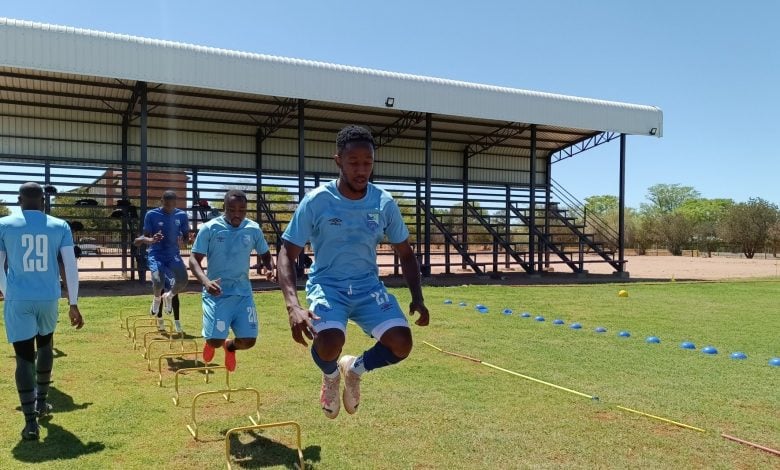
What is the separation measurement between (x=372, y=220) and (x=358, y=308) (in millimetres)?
578

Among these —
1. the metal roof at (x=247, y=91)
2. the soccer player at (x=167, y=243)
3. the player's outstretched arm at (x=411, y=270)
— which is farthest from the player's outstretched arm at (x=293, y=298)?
the metal roof at (x=247, y=91)

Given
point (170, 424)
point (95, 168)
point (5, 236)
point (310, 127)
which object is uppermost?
point (310, 127)

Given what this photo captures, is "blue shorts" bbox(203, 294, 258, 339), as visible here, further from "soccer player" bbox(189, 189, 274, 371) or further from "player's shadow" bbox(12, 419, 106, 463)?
"player's shadow" bbox(12, 419, 106, 463)

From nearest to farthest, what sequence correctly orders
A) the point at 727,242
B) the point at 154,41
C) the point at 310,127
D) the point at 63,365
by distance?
the point at 63,365, the point at 154,41, the point at 310,127, the point at 727,242

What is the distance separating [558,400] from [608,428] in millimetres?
823

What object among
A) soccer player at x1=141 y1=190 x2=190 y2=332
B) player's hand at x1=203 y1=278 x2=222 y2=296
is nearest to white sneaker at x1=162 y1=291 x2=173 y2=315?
soccer player at x1=141 y1=190 x2=190 y2=332

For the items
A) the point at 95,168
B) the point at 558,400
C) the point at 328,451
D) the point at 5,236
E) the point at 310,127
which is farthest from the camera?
the point at 310,127

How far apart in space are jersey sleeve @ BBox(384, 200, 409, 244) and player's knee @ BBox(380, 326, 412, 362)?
63cm

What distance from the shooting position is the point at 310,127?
77.9 ft

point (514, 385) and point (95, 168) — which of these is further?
point (95, 168)

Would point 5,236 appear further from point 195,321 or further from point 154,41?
point 154,41

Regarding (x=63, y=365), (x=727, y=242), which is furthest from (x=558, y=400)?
(x=727, y=242)

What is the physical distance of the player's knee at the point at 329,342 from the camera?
378cm

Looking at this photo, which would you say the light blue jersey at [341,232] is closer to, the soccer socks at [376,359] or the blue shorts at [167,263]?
the soccer socks at [376,359]
